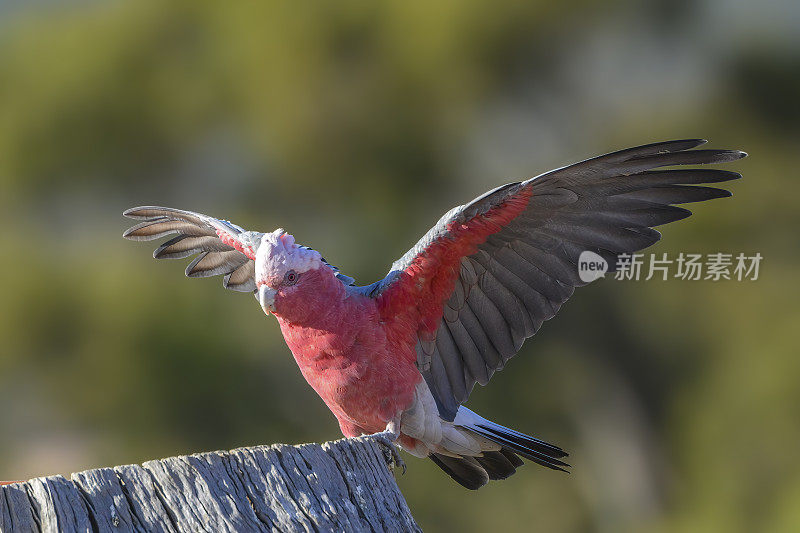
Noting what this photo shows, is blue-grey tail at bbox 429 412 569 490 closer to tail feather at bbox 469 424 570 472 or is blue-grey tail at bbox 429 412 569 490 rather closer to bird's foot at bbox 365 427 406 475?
tail feather at bbox 469 424 570 472

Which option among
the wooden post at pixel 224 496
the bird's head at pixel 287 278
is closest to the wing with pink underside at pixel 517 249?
the bird's head at pixel 287 278

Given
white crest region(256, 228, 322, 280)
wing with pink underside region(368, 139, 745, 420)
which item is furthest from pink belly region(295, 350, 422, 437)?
white crest region(256, 228, 322, 280)

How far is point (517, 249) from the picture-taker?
485 cm

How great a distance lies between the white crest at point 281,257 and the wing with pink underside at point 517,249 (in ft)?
1.45

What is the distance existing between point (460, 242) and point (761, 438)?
28.4ft

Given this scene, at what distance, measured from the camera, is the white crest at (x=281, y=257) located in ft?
15.6

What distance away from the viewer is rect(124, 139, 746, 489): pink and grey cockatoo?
14.9 feet

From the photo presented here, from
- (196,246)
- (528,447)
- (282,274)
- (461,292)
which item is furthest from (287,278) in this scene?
(528,447)

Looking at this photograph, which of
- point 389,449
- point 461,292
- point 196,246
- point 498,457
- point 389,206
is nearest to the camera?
point 389,449

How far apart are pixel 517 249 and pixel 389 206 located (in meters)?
9.13

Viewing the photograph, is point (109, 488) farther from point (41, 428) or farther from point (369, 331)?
point (41, 428)

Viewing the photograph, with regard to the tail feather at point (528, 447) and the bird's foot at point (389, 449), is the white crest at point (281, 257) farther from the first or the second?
the tail feather at point (528, 447)

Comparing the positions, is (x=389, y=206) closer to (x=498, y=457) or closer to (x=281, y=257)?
(x=498, y=457)

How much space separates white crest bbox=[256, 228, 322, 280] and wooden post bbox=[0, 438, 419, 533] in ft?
6.38
